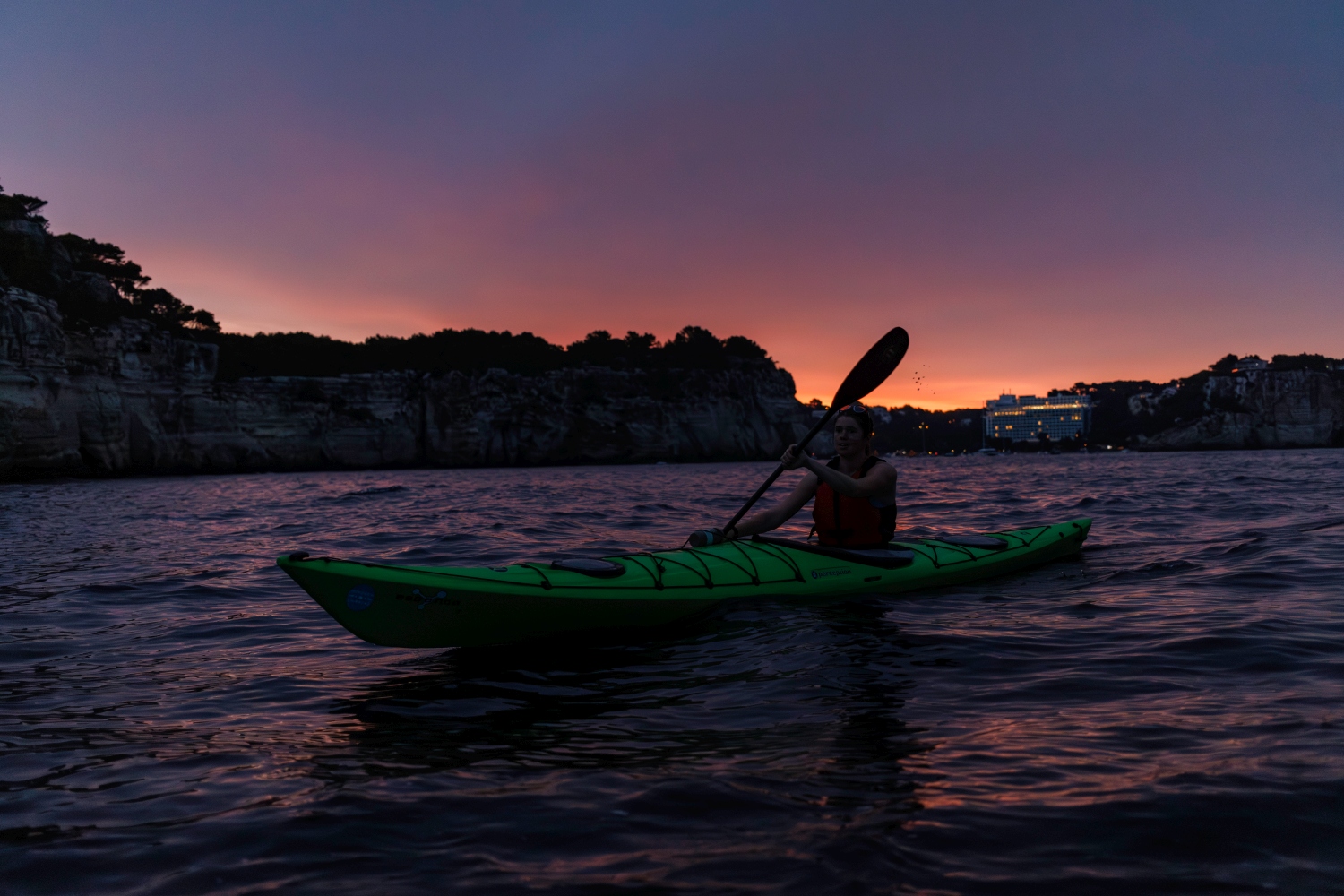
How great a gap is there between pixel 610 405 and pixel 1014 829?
217ft

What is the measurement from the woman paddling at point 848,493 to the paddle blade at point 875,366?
115 cm

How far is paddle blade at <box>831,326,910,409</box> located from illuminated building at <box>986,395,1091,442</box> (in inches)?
6717

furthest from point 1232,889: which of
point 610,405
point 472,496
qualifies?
point 610,405

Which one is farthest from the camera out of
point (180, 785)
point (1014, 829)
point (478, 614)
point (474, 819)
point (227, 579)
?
point (227, 579)

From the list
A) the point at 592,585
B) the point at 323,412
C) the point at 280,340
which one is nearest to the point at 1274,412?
the point at 323,412

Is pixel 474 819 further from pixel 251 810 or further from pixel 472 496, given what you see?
pixel 472 496

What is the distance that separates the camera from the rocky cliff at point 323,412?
1171 inches

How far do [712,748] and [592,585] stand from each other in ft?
6.03

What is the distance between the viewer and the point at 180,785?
2559 millimetres

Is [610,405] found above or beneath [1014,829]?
above

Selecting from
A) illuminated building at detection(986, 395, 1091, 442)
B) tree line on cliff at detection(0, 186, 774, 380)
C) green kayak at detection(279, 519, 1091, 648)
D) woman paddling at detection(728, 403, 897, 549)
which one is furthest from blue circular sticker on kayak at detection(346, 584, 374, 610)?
illuminated building at detection(986, 395, 1091, 442)

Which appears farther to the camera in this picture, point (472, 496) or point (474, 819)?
point (472, 496)

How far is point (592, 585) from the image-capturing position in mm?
4543

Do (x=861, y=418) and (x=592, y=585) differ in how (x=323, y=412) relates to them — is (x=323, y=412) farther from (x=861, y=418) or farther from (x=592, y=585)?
(x=592, y=585)
